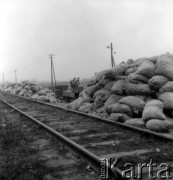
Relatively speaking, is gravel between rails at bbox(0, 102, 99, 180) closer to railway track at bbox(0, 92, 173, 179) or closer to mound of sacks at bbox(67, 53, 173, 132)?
railway track at bbox(0, 92, 173, 179)

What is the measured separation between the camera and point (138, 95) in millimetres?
9438

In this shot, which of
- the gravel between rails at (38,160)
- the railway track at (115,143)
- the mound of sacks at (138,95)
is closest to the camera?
the gravel between rails at (38,160)

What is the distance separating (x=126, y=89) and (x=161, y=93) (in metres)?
1.47

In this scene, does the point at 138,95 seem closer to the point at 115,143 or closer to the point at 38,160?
the point at 115,143

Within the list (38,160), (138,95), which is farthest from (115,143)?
(138,95)

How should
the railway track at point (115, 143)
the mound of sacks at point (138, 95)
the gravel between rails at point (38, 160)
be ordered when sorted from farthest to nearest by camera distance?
the mound of sacks at point (138, 95), the railway track at point (115, 143), the gravel between rails at point (38, 160)

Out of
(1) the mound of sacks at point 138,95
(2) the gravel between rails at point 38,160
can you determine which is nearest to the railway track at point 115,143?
(2) the gravel between rails at point 38,160

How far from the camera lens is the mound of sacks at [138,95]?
7.24 metres

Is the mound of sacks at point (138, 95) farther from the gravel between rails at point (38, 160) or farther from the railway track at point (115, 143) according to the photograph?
the gravel between rails at point (38, 160)

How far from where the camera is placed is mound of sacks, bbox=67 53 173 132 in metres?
7.24

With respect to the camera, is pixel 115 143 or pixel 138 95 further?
pixel 138 95

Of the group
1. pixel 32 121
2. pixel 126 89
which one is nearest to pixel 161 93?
pixel 126 89

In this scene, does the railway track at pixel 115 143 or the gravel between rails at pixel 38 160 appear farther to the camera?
the railway track at pixel 115 143

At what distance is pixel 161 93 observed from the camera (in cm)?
877
